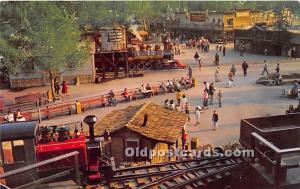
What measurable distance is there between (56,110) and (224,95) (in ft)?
39.1

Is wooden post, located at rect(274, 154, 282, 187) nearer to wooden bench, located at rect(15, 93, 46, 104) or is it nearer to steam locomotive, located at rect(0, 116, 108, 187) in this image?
steam locomotive, located at rect(0, 116, 108, 187)

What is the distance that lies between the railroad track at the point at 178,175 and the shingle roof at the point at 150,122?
9.82 ft

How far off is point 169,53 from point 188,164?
27610mm

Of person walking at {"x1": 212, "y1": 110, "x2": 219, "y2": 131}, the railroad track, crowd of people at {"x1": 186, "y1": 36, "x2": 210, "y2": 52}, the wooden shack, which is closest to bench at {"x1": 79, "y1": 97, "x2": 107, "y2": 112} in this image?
the wooden shack

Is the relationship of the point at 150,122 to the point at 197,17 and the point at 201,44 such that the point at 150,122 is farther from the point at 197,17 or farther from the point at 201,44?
the point at 197,17

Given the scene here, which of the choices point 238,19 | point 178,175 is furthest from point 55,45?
point 238,19

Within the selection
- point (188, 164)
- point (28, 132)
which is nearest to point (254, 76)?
point (188, 164)

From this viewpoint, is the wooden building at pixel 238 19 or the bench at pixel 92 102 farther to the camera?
the wooden building at pixel 238 19

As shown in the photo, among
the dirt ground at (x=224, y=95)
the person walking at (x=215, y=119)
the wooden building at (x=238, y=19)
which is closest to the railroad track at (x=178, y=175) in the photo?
the dirt ground at (x=224, y=95)

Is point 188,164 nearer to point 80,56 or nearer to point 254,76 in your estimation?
point 80,56

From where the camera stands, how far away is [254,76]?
1298 inches

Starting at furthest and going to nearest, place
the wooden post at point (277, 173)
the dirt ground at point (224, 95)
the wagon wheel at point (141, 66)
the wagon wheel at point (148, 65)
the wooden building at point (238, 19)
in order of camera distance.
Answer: the wooden building at point (238, 19) → the wagon wheel at point (148, 65) → the wagon wheel at point (141, 66) → the dirt ground at point (224, 95) → the wooden post at point (277, 173)

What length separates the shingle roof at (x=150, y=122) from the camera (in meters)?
14.8

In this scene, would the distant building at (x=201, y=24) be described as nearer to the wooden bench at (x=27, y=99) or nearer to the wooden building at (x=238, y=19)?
the wooden building at (x=238, y=19)
